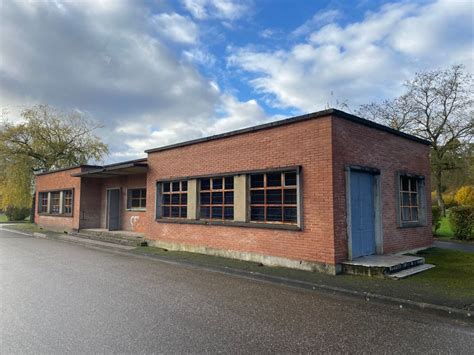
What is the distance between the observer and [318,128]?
8.76 meters

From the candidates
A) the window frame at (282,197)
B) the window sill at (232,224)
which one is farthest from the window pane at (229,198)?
the window frame at (282,197)

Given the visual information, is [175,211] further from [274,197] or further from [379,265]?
[379,265]

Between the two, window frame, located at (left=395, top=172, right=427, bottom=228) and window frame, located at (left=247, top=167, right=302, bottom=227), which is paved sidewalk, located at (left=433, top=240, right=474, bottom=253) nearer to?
window frame, located at (left=395, top=172, right=427, bottom=228)

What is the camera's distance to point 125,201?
18.6 m

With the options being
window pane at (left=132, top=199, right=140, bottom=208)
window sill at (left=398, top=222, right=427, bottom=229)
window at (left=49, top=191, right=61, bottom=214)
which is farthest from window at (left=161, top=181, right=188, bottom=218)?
window at (left=49, top=191, right=61, bottom=214)

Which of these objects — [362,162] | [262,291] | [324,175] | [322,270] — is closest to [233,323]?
[262,291]

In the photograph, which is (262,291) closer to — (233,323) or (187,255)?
(233,323)

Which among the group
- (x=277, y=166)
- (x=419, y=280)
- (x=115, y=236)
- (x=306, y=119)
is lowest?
(x=419, y=280)

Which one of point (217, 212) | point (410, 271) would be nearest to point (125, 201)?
point (217, 212)

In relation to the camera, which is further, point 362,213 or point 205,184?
point 205,184

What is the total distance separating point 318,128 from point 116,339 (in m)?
6.55

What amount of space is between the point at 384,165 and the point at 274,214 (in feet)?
12.1

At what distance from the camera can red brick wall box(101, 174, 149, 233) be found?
1747cm

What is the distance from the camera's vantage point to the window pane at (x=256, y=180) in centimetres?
1015
